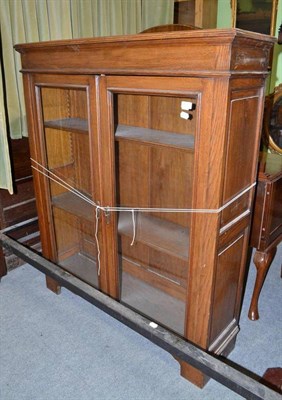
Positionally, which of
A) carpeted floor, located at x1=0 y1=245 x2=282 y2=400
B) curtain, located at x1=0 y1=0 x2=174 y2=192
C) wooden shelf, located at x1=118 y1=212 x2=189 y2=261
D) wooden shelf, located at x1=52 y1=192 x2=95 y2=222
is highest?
curtain, located at x1=0 y1=0 x2=174 y2=192

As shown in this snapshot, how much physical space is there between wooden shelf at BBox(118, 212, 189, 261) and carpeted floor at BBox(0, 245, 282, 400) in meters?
0.58

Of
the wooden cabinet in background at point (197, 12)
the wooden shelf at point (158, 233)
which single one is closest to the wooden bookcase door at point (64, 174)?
the wooden shelf at point (158, 233)

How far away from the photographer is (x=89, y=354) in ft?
6.10

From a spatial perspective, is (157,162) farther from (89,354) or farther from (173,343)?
(89,354)

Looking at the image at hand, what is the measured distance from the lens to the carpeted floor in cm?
165

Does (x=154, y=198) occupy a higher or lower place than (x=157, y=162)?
lower

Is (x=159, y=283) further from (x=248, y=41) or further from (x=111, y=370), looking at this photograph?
(x=248, y=41)

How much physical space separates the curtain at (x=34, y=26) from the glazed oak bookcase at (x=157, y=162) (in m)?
0.39

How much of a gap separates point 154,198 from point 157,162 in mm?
213

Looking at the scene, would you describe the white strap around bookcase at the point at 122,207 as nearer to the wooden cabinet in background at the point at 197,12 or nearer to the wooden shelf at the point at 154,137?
the wooden shelf at the point at 154,137

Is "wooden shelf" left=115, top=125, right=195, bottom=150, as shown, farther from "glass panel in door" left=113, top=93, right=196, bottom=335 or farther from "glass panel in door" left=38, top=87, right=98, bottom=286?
"glass panel in door" left=38, top=87, right=98, bottom=286

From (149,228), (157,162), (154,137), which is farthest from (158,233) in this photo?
(154,137)

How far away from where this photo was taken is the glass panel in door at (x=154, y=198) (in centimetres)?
175

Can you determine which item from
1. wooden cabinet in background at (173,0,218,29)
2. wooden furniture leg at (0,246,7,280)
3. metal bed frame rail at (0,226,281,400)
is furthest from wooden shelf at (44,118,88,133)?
wooden cabinet in background at (173,0,218,29)
